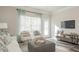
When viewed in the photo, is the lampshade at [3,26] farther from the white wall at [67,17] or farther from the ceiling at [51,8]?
the white wall at [67,17]

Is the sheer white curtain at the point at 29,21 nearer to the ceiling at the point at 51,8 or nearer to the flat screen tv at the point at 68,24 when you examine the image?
the ceiling at the point at 51,8

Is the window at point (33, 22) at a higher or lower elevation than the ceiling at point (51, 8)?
lower

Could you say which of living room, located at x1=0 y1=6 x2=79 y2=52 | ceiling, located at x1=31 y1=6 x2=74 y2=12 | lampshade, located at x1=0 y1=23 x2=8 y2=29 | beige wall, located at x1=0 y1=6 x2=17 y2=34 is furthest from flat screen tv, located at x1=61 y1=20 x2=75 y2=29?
lampshade, located at x1=0 y1=23 x2=8 y2=29

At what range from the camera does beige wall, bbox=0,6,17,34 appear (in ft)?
7.22

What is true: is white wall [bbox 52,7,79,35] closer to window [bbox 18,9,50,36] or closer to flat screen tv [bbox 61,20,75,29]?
flat screen tv [bbox 61,20,75,29]

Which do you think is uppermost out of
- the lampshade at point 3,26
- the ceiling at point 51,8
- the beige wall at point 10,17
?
the ceiling at point 51,8

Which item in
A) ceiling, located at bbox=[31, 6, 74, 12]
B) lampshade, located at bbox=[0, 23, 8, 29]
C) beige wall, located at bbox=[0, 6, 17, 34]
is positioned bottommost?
lampshade, located at bbox=[0, 23, 8, 29]

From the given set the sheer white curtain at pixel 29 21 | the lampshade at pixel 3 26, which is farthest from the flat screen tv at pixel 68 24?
the lampshade at pixel 3 26

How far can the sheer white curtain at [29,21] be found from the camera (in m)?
2.28

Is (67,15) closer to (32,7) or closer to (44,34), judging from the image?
(44,34)

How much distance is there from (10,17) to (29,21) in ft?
1.55
